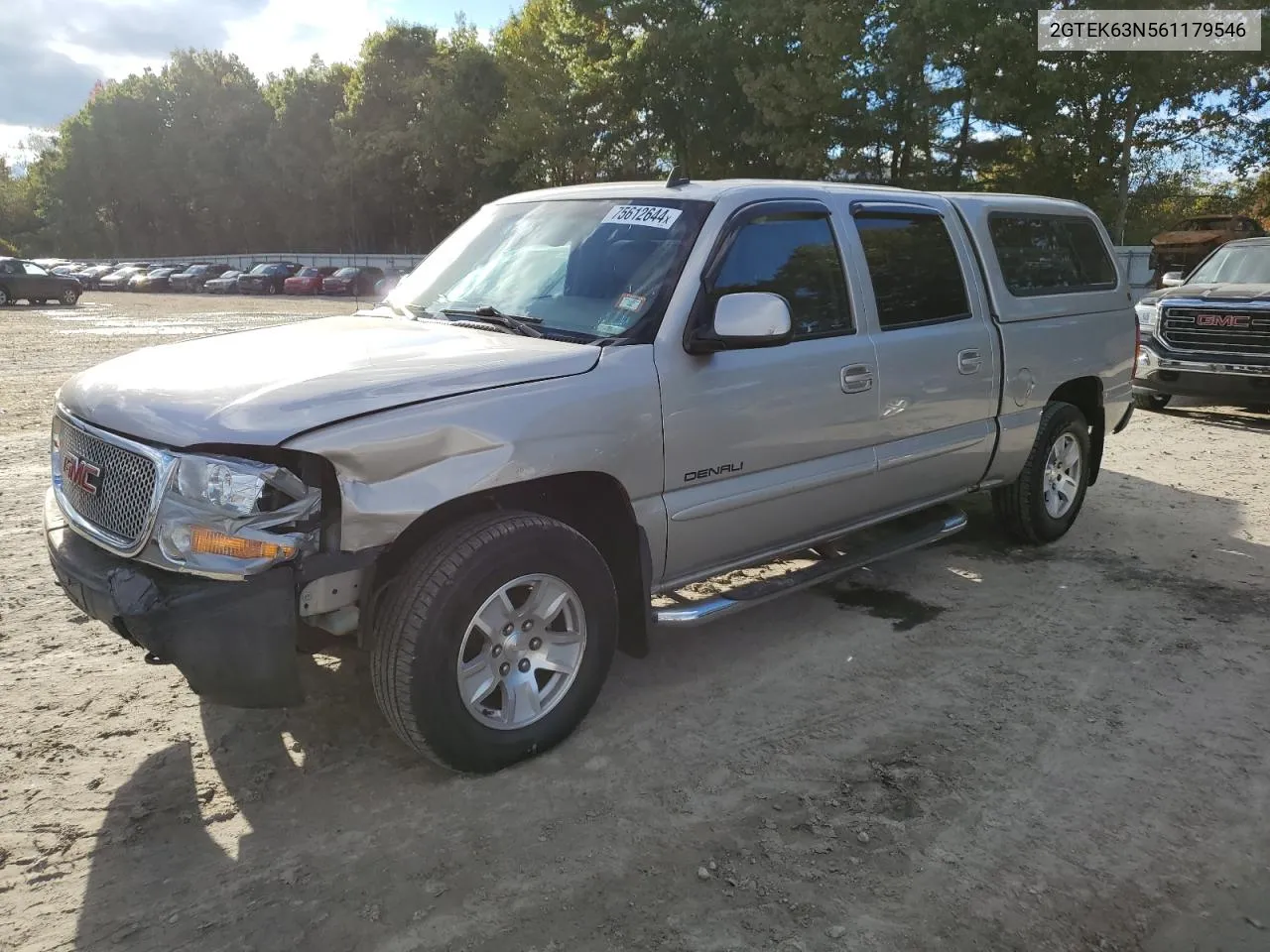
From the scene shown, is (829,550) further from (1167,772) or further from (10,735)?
(10,735)

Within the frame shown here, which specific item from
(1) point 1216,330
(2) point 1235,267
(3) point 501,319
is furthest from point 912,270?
(2) point 1235,267

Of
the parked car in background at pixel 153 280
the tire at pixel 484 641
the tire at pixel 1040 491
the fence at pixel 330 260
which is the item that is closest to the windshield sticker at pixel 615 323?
the tire at pixel 484 641

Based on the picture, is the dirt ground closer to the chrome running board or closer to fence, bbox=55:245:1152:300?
the chrome running board

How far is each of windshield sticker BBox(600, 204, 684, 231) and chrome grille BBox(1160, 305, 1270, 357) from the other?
7880mm

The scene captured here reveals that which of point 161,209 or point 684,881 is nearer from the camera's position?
point 684,881

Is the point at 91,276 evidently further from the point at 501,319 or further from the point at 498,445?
the point at 498,445

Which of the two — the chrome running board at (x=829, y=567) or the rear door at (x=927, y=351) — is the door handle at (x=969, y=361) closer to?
the rear door at (x=927, y=351)

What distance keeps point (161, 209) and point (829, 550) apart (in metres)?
82.2

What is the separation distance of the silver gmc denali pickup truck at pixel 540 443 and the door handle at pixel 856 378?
11 millimetres

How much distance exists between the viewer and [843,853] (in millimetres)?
2809

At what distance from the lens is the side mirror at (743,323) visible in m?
3.44

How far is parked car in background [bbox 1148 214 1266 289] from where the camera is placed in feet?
72.3

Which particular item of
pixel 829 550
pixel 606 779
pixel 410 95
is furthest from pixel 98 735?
pixel 410 95

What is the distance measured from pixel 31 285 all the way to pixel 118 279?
2151 cm
